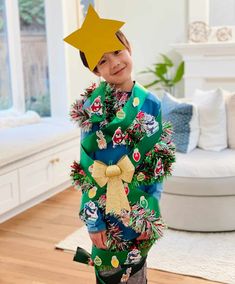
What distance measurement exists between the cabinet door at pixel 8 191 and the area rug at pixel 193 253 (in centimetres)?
54

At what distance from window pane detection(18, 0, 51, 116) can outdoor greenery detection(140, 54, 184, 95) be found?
1.13 meters

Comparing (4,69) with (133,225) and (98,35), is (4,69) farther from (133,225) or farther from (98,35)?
(133,225)

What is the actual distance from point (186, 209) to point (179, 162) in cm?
31

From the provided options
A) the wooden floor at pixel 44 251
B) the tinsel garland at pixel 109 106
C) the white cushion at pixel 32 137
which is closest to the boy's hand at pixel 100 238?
the tinsel garland at pixel 109 106

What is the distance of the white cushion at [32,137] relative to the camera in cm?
Result: 315

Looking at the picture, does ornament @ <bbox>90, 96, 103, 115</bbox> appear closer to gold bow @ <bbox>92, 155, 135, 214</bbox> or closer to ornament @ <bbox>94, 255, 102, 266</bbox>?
gold bow @ <bbox>92, 155, 135, 214</bbox>

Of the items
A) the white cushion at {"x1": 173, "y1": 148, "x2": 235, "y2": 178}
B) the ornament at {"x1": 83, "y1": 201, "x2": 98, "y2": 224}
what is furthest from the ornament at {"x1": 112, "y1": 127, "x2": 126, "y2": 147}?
the white cushion at {"x1": 173, "y1": 148, "x2": 235, "y2": 178}

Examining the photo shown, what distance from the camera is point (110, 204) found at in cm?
140

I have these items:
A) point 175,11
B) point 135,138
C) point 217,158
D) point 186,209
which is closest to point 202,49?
point 175,11

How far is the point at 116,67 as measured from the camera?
1.41 meters

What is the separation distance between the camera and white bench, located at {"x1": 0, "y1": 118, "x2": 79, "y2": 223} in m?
3.13

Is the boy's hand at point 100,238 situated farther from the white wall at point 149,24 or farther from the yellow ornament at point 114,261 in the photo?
the white wall at point 149,24

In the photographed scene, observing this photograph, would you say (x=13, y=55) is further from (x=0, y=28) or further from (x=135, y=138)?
(x=135, y=138)

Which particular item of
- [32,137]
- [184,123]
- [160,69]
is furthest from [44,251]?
[160,69]
